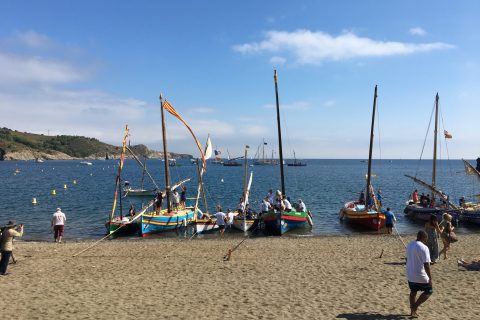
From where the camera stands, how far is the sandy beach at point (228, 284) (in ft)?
35.3

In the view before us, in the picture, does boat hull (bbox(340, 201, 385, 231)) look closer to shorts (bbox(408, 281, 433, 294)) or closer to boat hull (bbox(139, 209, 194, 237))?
boat hull (bbox(139, 209, 194, 237))

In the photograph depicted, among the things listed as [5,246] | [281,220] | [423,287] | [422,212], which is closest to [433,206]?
[422,212]

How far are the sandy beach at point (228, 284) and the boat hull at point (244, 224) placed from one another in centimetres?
725

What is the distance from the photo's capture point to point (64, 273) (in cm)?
1523

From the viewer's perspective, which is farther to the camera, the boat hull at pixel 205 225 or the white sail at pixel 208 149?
the white sail at pixel 208 149

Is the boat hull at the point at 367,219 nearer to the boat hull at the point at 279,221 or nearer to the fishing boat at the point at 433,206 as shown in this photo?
the boat hull at the point at 279,221

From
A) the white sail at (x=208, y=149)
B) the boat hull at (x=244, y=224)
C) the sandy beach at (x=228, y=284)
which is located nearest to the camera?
the sandy beach at (x=228, y=284)

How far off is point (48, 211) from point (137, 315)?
117ft

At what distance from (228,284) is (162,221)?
15248 mm

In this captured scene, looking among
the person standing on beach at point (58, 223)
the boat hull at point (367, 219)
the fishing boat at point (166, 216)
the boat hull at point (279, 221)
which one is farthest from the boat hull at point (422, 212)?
the person standing on beach at point (58, 223)

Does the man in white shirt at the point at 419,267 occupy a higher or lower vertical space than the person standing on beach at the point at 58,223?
higher

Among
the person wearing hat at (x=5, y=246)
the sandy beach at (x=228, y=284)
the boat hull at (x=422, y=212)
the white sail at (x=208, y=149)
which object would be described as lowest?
the boat hull at (x=422, y=212)

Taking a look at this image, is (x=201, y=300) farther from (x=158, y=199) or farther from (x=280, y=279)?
(x=158, y=199)

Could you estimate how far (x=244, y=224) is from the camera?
28250 millimetres
